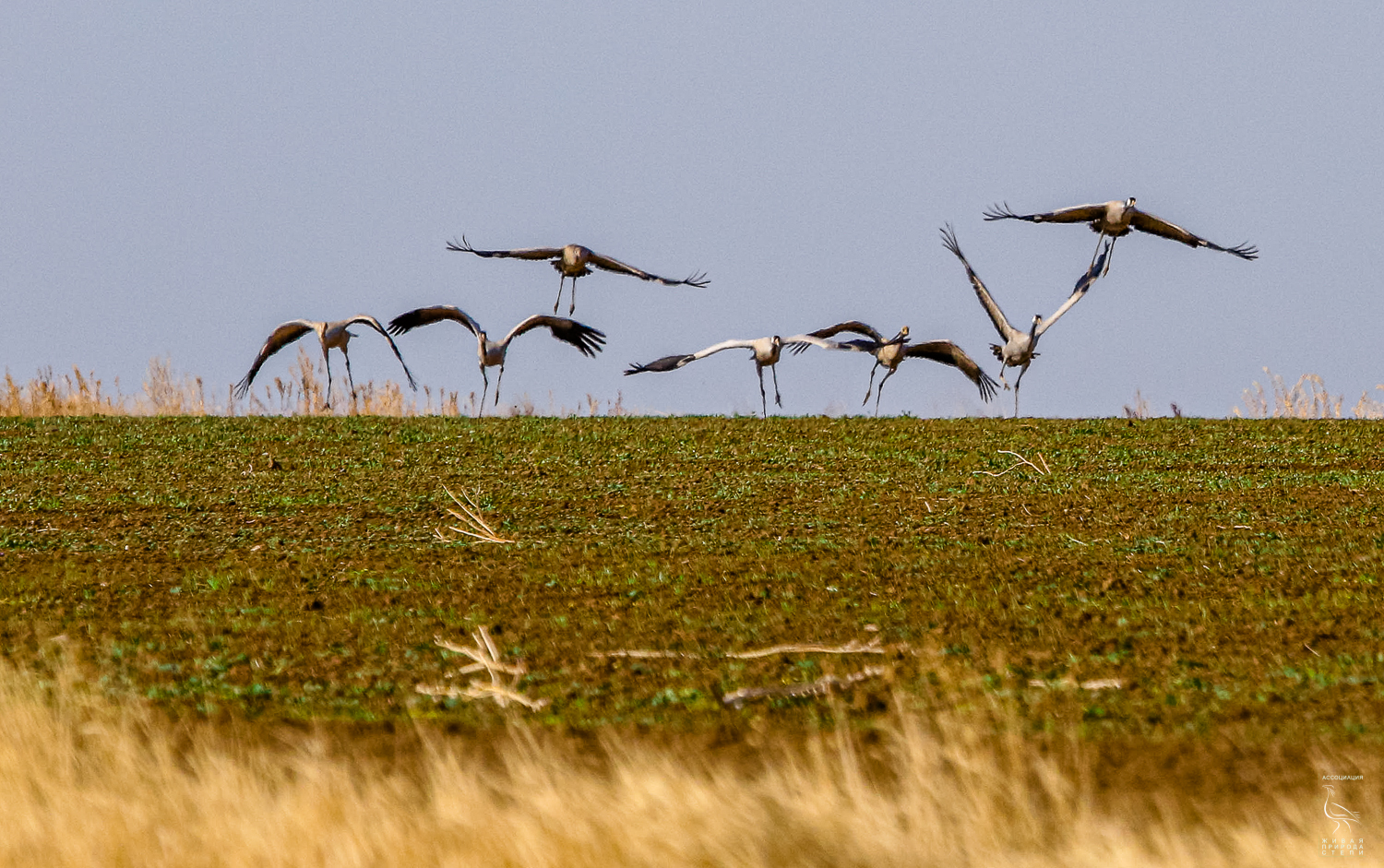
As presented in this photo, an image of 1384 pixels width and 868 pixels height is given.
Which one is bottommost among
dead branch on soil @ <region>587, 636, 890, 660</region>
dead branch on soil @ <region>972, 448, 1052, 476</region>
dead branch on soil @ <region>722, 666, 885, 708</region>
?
dead branch on soil @ <region>722, 666, 885, 708</region>

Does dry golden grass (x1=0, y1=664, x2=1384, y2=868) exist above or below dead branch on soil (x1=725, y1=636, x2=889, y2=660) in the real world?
below

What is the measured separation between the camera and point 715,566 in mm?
9156

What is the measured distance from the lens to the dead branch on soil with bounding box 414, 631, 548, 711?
6102mm

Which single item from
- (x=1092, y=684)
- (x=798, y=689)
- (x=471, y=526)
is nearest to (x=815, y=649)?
(x=798, y=689)

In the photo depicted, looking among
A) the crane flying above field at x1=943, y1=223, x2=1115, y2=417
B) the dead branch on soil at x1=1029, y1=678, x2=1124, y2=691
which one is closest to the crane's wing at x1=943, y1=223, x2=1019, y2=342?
the crane flying above field at x1=943, y1=223, x2=1115, y2=417

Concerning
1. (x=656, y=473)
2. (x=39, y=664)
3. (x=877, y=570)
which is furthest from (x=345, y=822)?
(x=656, y=473)

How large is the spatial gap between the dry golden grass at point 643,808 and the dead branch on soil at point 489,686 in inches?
20.2

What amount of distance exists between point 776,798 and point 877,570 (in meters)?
4.32

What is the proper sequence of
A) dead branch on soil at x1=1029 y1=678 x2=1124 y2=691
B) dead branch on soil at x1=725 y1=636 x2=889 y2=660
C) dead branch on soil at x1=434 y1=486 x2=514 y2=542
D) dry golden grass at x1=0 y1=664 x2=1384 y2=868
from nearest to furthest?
1. dry golden grass at x1=0 y1=664 x2=1384 y2=868
2. dead branch on soil at x1=1029 y1=678 x2=1124 y2=691
3. dead branch on soil at x1=725 y1=636 x2=889 y2=660
4. dead branch on soil at x1=434 y1=486 x2=514 y2=542

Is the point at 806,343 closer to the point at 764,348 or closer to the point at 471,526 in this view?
the point at 764,348

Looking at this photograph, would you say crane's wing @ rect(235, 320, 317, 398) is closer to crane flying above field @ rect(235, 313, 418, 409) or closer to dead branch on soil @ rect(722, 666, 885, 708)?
crane flying above field @ rect(235, 313, 418, 409)

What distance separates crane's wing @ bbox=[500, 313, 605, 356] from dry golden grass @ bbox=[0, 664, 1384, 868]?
12.9 m

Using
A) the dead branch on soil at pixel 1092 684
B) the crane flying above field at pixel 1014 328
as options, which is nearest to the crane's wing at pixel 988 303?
the crane flying above field at pixel 1014 328

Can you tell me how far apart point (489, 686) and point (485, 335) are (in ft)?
41.7
